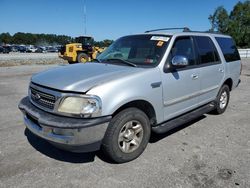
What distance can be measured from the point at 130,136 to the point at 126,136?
0.26ft

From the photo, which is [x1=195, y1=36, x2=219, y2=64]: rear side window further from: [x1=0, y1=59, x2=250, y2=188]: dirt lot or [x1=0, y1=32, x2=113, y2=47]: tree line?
[x1=0, y1=32, x2=113, y2=47]: tree line

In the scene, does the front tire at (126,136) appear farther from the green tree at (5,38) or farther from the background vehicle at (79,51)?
the green tree at (5,38)

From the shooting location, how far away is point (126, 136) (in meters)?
3.36

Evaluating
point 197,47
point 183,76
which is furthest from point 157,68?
point 197,47

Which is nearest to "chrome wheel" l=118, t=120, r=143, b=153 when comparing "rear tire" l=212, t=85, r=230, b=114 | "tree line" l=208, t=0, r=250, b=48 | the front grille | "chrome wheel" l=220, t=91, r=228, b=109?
the front grille

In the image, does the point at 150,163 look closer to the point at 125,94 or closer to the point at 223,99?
the point at 125,94

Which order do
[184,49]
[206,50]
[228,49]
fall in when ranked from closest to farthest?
[184,49], [206,50], [228,49]

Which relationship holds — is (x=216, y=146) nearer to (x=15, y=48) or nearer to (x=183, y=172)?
(x=183, y=172)

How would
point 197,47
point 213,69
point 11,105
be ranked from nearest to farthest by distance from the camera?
point 197,47
point 213,69
point 11,105

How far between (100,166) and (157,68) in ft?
5.40

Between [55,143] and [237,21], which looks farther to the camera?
[237,21]

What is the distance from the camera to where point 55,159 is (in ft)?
11.5

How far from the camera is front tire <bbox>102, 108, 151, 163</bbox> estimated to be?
3.09 meters

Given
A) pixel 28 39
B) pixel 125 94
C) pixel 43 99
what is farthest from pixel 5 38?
pixel 125 94
